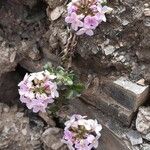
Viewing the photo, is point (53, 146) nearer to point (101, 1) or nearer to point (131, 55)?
point (131, 55)

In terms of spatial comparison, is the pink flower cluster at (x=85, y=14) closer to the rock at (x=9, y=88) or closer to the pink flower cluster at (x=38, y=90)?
the pink flower cluster at (x=38, y=90)

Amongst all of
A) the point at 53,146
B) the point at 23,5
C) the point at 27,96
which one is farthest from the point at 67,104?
the point at 23,5

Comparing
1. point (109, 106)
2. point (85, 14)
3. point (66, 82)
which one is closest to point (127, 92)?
point (109, 106)

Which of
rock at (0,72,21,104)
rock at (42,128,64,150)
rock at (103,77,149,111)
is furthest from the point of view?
rock at (0,72,21,104)

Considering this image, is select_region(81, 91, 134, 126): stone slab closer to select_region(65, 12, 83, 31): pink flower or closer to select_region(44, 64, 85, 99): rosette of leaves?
select_region(44, 64, 85, 99): rosette of leaves

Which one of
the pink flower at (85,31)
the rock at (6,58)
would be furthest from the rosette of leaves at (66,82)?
the rock at (6,58)

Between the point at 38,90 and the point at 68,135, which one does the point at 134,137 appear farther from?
the point at 38,90

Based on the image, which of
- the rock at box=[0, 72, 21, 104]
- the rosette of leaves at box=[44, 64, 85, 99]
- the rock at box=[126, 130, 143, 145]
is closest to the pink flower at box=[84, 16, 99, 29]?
the rosette of leaves at box=[44, 64, 85, 99]
